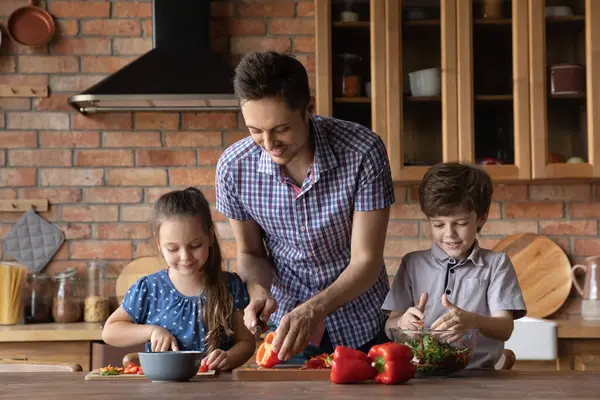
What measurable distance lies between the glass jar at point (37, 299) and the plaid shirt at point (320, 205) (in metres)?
1.68

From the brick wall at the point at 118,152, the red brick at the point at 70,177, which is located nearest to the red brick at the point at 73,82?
the brick wall at the point at 118,152

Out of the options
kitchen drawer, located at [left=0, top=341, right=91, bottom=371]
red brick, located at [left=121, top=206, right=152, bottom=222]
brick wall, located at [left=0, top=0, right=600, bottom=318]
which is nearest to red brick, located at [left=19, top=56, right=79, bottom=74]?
brick wall, located at [left=0, top=0, right=600, bottom=318]

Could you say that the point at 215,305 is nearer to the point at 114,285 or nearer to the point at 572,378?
the point at 572,378

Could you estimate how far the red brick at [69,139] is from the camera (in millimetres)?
3908

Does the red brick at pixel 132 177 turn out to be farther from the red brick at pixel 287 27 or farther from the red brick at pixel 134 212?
the red brick at pixel 287 27

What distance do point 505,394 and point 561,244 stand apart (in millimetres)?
2418

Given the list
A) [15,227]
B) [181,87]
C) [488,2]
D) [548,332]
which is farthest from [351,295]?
[15,227]

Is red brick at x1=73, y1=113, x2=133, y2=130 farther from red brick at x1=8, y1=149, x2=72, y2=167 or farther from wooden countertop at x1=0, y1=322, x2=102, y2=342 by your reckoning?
wooden countertop at x1=0, y1=322, x2=102, y2=342

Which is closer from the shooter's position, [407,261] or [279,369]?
[279,369]

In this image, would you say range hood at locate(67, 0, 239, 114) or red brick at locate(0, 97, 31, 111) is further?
red brick at locate(0, 97, 31, 111)

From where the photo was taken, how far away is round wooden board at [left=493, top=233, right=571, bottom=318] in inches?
150

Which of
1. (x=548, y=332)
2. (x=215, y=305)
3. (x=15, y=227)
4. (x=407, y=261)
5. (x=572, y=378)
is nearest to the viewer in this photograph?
(x=572, y=378)

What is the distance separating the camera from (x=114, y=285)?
389cm

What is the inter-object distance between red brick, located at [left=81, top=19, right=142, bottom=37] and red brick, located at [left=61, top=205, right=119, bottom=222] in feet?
2.47
